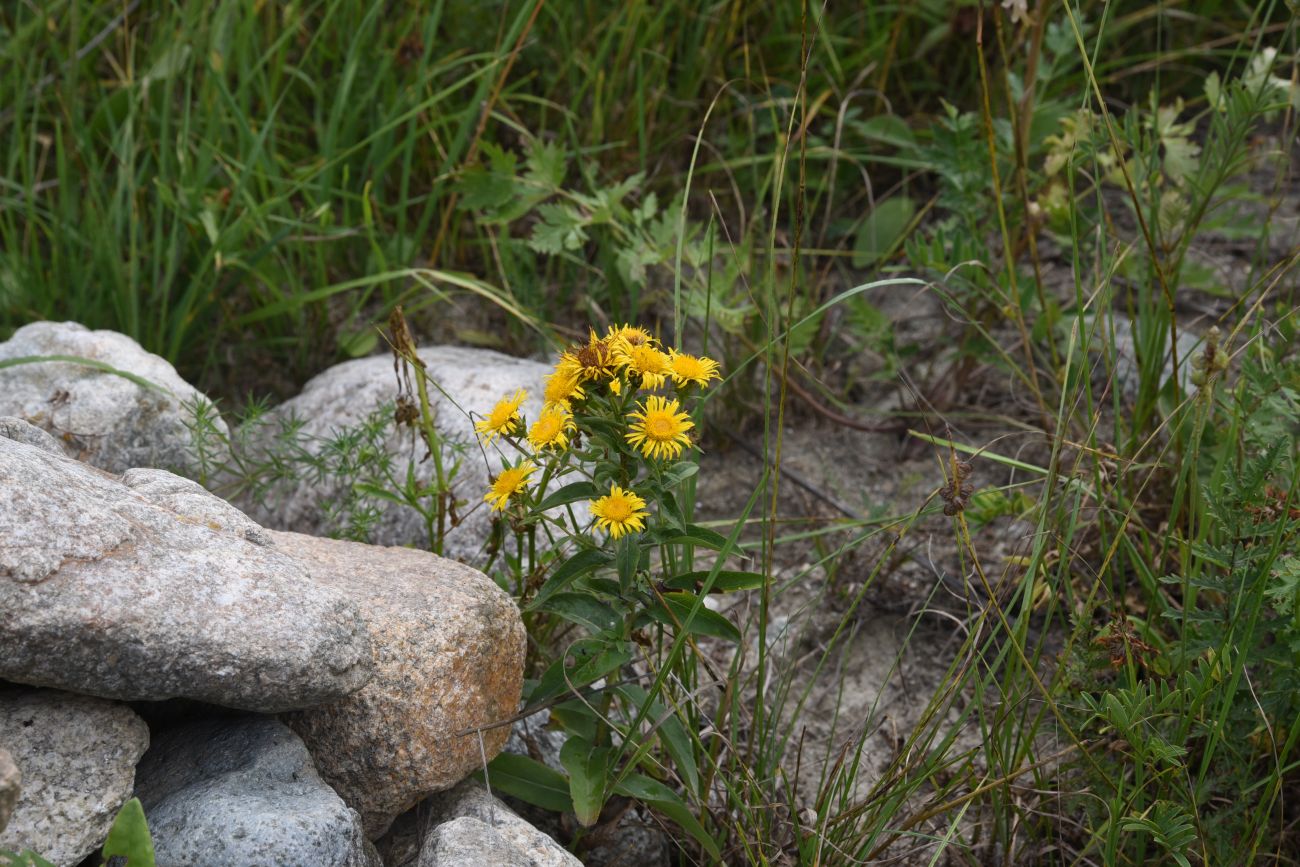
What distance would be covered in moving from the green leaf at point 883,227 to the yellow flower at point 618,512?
1.83 m

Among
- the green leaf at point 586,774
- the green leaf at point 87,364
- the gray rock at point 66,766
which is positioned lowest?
the green leaf at point 586,774

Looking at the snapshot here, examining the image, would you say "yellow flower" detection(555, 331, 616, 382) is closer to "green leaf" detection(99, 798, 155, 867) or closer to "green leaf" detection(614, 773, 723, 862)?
"green leaf" detection(614, 773, 723, 862)

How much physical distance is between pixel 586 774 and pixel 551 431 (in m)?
0.57

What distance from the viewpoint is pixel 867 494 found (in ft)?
10.1

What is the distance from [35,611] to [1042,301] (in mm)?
2190

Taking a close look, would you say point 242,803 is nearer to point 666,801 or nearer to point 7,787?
point 7,787

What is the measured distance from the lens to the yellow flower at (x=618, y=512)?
1.80m

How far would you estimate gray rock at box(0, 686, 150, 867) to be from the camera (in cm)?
157

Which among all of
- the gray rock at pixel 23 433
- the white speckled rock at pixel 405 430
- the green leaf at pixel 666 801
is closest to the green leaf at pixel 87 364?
the white speckled rock at pixel 405 430

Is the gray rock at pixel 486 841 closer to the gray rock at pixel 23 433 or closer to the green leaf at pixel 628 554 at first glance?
the green leaf at pixel 628 554

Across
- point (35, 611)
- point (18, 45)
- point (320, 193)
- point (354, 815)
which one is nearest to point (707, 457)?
point (320, 193)

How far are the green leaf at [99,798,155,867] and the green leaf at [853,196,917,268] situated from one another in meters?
2.49

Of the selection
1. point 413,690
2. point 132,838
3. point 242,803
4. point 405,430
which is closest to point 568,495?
point 413,690

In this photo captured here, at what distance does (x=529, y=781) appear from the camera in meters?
2.07
